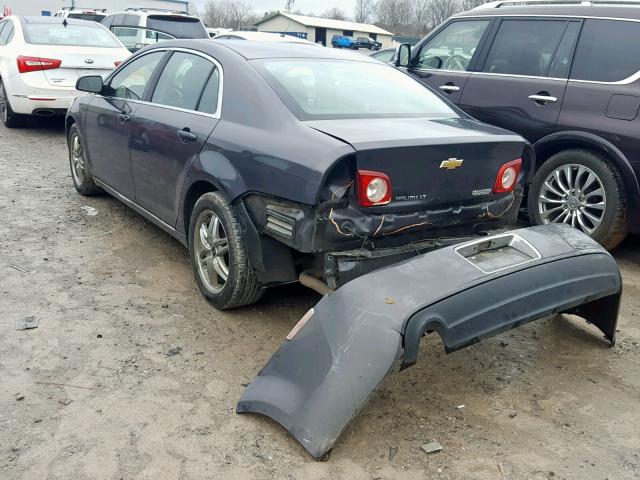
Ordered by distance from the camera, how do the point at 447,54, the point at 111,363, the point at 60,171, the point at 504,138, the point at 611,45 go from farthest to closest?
the point at 60,171 → the point at 447,54 → the point at 611,45 → the point at 504,138 → the point at 111,363

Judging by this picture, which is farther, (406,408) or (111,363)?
(111,363)

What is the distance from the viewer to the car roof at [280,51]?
4.06 metres

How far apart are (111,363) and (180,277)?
1.24 m

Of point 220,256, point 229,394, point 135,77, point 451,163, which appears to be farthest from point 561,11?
point 229,394

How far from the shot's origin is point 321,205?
3.01m

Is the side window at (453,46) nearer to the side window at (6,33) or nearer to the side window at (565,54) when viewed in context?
the side window at (565,54)

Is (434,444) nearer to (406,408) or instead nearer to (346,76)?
(406,408)

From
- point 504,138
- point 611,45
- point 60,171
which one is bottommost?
point 60,171

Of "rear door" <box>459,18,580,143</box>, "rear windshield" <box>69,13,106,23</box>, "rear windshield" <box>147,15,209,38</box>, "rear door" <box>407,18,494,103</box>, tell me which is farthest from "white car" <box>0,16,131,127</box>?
"rear windshield" <box>69,13,106,23</box>

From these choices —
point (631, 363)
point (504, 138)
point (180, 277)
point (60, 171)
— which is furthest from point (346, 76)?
point (60, 171)

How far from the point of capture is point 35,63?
28.1 ft

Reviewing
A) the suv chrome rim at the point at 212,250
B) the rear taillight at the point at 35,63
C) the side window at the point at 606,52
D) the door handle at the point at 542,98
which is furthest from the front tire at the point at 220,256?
the rear taillight at the point at 35,63

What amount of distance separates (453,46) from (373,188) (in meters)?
3.90

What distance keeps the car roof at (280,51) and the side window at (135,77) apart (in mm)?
436
